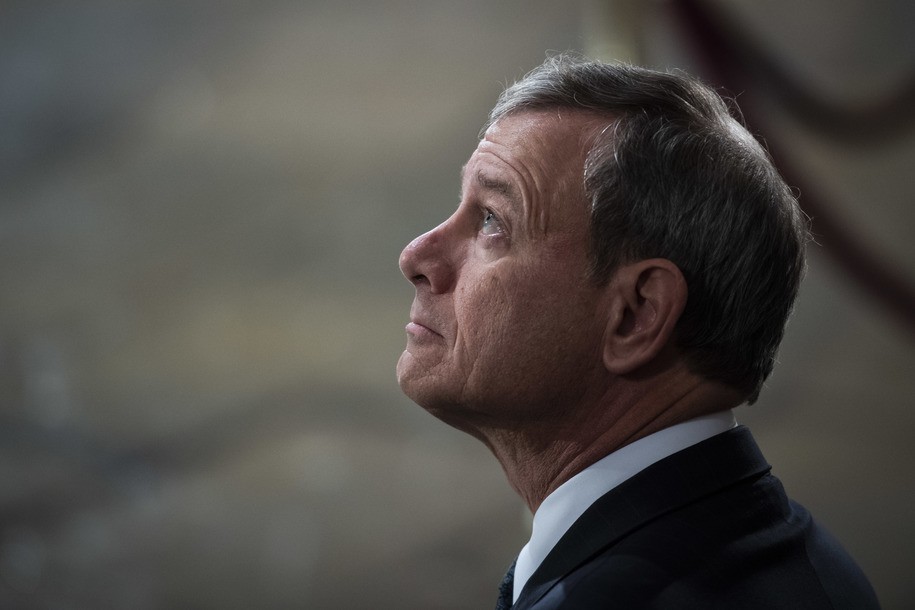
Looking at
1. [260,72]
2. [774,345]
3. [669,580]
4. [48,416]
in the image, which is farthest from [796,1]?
[48,416]

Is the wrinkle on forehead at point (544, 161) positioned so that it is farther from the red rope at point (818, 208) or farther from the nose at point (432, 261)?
the red rope at point (818, 208)

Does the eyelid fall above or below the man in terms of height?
above

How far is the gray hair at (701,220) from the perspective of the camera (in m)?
1.29

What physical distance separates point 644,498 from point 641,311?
0.26m

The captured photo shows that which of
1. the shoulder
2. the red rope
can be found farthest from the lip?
the red rope

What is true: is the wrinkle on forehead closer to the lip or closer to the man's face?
the man's face

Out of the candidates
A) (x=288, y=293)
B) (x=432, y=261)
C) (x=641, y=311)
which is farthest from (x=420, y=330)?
(x=288, y=293)

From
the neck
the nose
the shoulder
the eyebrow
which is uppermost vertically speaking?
the eyebrow

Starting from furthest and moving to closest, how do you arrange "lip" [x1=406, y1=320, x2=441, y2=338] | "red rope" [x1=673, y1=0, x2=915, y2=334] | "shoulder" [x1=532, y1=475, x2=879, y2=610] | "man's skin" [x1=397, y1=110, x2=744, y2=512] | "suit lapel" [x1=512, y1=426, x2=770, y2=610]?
"red rope" [x1=673, y1=0, x2=915, y2=334] < "lip" [x1=406, y1=320, x2=441, y2=338] < "man's skin" [x1=397, y1=110, x2=744, y2=512] < "suit lapel" [x1=512, y1=426, x2=770, y2=610] < "shoulder" [x1=532, y1=475, x2=879, y2=610]

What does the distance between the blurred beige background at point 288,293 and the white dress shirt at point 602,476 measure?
177 centimetres

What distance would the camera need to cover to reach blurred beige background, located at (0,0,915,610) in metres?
2.89

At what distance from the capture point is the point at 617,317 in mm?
1311

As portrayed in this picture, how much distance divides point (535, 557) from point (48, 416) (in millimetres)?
2112

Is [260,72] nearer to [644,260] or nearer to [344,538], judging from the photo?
[344,538]
